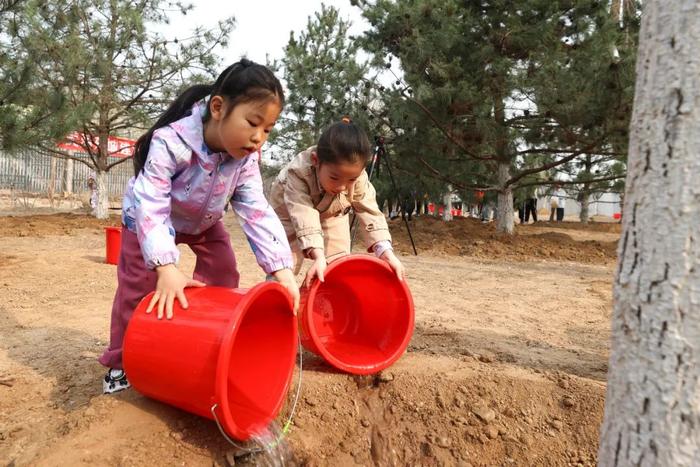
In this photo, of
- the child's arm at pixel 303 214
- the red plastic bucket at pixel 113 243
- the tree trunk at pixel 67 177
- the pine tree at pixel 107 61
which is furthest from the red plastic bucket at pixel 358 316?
the tree trunk at pixel 67 177

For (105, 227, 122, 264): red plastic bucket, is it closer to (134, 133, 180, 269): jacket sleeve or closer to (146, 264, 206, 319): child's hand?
(134, 133, 180, 269): jacket sleeve

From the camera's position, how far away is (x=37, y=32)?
25.0 feet

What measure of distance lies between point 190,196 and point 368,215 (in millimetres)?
986

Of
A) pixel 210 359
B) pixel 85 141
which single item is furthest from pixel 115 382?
pixel 85 141

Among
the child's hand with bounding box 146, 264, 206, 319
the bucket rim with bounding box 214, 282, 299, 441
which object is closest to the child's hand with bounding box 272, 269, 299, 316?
the bucket rim with bounding box 214, 282, 299, 441

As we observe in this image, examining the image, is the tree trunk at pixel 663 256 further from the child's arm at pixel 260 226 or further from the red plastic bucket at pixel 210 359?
the child's arm at pixel 260 226

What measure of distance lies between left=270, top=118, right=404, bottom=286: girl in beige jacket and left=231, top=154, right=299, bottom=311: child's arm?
0.77 ft

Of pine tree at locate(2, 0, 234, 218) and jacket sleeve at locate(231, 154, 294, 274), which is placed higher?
pine tree at locate(2, 0, 234, 218)

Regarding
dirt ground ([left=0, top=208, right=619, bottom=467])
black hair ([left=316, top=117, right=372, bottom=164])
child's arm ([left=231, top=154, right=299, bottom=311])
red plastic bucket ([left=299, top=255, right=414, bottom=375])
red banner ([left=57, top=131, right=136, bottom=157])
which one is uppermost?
red banner ([left=57, top=131, right=136, bottom=157])

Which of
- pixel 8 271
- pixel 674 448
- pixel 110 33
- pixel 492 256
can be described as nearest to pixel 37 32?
pixel 110 33

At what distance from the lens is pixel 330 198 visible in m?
2.67

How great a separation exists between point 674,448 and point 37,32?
8.85 meters

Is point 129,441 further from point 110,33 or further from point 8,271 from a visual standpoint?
point 110,33

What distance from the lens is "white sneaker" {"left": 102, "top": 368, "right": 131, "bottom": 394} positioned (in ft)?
6.32
